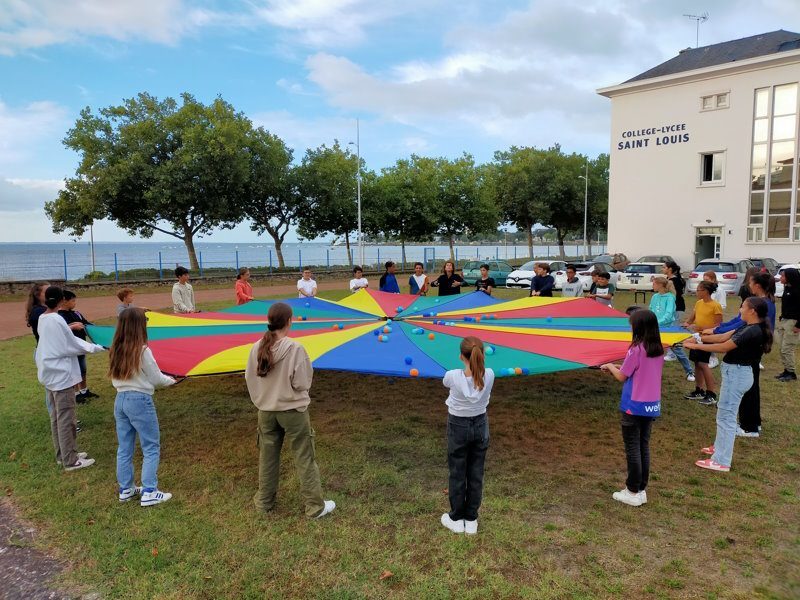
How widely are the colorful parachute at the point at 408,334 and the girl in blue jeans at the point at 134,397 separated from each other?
0.90 meters

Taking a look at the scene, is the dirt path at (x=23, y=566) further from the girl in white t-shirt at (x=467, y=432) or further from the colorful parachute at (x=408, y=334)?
the girl in white t-shirt at (x=467, y=432)

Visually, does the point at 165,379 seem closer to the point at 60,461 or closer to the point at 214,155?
the point at 60,461

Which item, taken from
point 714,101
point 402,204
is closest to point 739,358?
point 714,101

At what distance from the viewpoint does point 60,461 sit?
17.0ft

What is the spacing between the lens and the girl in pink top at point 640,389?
408cm

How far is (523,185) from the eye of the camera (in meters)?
38.7

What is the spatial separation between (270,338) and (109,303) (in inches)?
649

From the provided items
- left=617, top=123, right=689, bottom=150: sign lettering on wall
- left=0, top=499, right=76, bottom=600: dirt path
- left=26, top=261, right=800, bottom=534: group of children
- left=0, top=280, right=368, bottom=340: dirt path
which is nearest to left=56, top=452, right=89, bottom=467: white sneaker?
left=26, top=261, right=800, bottom=534: group of children

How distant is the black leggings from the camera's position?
13.7 ft

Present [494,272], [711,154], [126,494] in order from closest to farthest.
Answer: [126,494], [494,272], [711,154]

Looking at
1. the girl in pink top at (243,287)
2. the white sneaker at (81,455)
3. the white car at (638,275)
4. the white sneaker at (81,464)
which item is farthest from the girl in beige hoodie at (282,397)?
the white car at (638,275)

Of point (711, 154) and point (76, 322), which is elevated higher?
point (711, 154)

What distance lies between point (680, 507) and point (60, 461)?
5384 millimetres

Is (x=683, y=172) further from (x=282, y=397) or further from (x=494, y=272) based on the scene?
(x=282, y=397)
